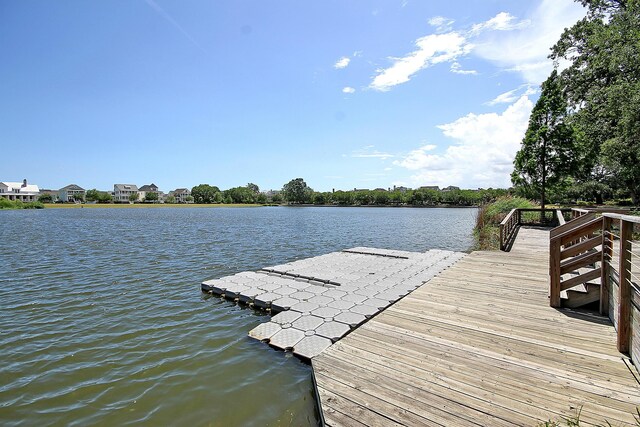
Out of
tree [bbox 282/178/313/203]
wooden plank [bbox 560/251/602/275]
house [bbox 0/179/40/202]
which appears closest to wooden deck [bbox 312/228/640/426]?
wooden plank [bbox 560/251/602/275]

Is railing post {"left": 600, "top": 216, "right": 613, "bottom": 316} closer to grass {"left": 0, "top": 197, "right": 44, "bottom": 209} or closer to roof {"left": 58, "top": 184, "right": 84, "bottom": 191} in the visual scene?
grass {"left": 0, "top": 197, "right": 44, "bottom": 209}

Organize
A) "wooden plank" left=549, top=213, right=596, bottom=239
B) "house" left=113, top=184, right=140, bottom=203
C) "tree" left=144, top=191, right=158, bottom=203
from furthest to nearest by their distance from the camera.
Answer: "house" left=113, top=184, right=140, bottom=203 < "tree" left=144, top=191, right=158, bottom=203 < "wooden plank" left=549, top=213, right=596, bottom=239

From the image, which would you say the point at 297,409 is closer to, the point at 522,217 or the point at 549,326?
the point at 549,326

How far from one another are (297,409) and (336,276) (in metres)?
4.28

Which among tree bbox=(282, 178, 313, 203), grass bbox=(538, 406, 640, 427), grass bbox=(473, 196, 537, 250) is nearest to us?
grass bbox=(538, 406, 640, 427)

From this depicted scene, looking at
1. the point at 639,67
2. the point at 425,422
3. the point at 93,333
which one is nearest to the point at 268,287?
the point at 93,333

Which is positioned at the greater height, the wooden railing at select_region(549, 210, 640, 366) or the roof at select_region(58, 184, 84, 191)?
the roof at select_region(58, 184, 84, 191)

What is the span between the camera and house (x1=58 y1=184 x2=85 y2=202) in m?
109

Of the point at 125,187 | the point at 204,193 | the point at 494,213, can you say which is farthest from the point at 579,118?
the point at 125,187

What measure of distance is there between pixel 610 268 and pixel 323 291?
175 inches

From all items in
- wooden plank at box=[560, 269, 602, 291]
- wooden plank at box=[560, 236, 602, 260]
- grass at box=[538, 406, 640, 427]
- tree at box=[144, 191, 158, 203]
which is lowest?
grass at box=[538, 406, 640, 427]

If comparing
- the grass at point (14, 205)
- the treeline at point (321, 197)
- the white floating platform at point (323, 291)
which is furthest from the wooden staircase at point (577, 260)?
the treeline at point (321, 197)

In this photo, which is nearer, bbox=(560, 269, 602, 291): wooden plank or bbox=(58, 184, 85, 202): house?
bbox=(560, 269, 602, 291): wooden plank

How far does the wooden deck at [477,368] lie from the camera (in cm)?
242
